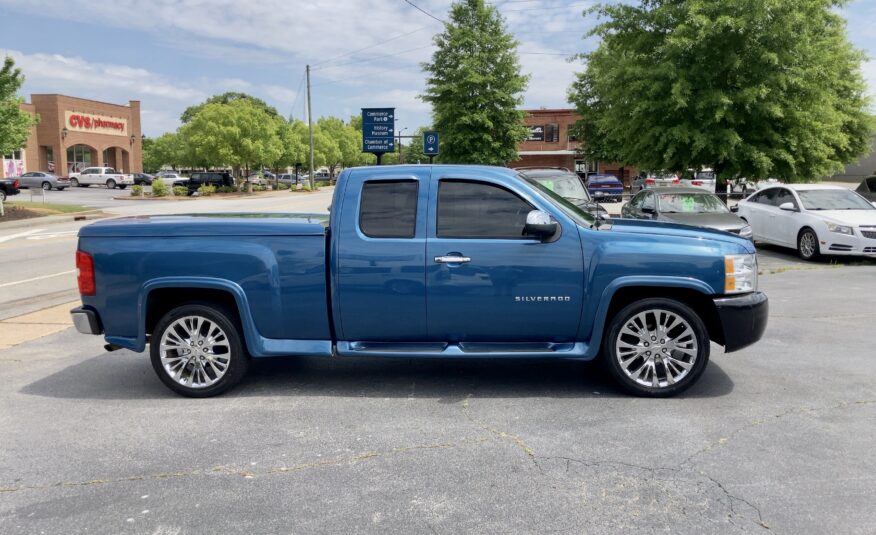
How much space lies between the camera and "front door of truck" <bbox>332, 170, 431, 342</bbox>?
532 cm

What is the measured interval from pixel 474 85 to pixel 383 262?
32085 mm

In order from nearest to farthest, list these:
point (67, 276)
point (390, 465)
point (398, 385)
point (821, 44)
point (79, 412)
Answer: point (390, 465) < point (79, 412) < point (398, 385) < point (67, 276) < point (821, 44)

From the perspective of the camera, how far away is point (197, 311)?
5.48 m

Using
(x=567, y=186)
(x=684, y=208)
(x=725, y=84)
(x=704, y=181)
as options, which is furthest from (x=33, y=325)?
(x=704, y=181)

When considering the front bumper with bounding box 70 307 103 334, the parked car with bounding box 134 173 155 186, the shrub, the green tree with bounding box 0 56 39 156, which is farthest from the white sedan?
the parked car with bounding box 134 173 155 186

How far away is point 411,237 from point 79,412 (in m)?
2.83

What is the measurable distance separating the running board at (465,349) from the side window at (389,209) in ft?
2.84

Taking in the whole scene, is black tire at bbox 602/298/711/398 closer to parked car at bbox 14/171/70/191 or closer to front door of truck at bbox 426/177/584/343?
front door of truck at bbox 426/177/584/343

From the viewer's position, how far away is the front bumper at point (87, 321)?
→ 5543mm

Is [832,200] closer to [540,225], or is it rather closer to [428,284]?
[540,225]

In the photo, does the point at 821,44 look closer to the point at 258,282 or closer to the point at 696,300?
the point at 696,300

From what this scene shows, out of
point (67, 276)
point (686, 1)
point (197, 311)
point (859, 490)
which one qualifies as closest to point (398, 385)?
point (197, 311)

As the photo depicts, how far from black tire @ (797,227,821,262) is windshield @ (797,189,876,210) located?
560mm

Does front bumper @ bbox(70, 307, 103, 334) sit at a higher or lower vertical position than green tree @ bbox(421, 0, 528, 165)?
lower
